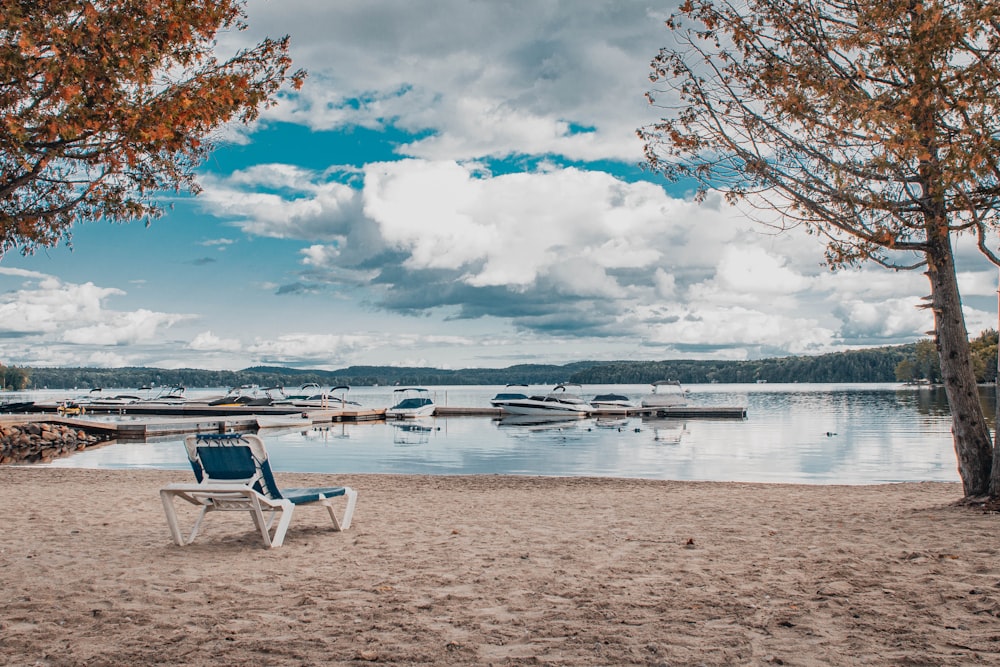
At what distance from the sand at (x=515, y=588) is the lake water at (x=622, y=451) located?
44.6 feet

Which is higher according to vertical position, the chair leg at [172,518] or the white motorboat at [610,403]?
the chair leg at [172,518]

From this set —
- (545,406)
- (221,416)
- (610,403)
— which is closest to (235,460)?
(221,416)

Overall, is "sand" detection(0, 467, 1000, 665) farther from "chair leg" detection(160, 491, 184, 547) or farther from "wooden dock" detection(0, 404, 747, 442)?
"wooden dock" detection(0, 404, 747, 442)

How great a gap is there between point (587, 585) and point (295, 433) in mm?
39797

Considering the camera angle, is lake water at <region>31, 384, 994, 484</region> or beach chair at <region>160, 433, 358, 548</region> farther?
lake water at <region>31, 384, 994, 484</region>

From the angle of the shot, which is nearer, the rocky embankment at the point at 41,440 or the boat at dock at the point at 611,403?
the rocky embankment at the point at 41,440

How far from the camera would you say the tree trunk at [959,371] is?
9469 millimetres

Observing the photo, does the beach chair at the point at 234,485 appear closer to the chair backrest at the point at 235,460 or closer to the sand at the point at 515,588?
the chair backrest at the point at 235,460

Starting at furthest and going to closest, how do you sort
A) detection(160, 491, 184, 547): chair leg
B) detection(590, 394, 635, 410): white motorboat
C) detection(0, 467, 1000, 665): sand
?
detection(590, 394, 635, 410): white motorboat → detection(160, 491, 184, 547): chair leg → detection(0, 467, 1000, 665): sand

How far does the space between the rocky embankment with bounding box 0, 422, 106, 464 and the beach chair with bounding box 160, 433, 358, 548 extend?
2569 centimetres

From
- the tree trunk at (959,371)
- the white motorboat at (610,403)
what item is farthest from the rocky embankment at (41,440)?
the white motorboat at (610,403)

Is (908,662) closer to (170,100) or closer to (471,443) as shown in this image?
(170,100)

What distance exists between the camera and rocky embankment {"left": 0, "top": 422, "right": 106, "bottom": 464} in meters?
31.0

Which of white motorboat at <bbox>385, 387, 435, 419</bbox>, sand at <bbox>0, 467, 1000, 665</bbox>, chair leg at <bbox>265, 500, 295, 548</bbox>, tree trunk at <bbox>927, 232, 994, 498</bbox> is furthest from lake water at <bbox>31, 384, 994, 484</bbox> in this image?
chair leg at <bbox>265, 500, 295, 548</bbox>
